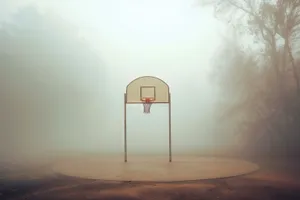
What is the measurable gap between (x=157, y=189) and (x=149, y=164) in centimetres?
84

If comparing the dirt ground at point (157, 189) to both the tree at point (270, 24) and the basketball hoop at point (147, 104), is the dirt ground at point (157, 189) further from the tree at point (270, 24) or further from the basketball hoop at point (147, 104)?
the tree at point (270, 24)

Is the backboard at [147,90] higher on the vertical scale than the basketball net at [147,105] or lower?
higher

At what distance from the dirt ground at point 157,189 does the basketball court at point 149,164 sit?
0.16 meters

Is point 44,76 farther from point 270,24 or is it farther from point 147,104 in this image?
point 270,24

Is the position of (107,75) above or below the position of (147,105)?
above

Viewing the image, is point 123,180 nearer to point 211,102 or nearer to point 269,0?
point 211,102

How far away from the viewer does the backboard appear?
5484 mm

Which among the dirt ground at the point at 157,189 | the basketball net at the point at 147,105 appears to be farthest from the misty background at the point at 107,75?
the dirt ground at the point at 157,189

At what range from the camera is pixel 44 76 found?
5543mm

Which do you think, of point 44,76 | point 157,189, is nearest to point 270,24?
point 157,189

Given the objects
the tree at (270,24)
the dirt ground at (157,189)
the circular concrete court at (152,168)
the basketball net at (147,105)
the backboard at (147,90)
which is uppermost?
the tree at (270,24)

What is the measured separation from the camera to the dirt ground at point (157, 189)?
4305 millimetres

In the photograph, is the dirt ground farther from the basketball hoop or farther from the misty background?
the basketball hoop

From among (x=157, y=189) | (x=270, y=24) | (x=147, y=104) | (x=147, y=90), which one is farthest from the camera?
(x=270, y=24)
